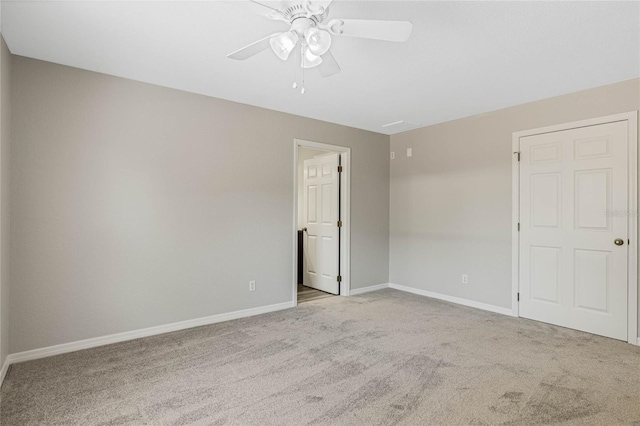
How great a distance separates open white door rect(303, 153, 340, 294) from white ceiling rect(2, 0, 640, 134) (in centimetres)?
154

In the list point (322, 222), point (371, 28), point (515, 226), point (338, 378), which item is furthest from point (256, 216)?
point (515, 226)

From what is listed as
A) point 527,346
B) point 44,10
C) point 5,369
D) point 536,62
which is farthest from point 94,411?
point 536,62

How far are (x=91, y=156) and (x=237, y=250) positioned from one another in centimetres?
169

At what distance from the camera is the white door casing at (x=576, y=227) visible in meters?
3.21

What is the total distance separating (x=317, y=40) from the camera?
1.89m

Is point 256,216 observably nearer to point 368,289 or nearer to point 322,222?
point 322,222

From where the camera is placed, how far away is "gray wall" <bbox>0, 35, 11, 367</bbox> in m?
2.41

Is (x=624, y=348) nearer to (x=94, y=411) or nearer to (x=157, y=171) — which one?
(x=94, y=411)

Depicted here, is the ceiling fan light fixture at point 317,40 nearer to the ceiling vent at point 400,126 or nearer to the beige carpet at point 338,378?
the beige carpet at point 338,378

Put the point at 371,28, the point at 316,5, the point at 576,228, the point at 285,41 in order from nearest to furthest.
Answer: the point at 316,5, the point at 371,28, the point at 285,41, the point at 576,228

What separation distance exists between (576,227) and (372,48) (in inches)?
111

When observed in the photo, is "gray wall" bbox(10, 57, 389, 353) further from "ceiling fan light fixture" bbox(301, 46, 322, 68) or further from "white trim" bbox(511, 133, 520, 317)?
"white trim" bbox(511, 133, 520, 317)

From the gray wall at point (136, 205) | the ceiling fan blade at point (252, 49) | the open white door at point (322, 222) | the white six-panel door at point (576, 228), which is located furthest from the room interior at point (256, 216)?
Answer: the open white door at point (322, 222)

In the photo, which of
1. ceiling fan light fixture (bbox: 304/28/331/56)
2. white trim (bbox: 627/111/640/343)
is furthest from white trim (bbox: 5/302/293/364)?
white trim (bbox: 627/111/640/343)
